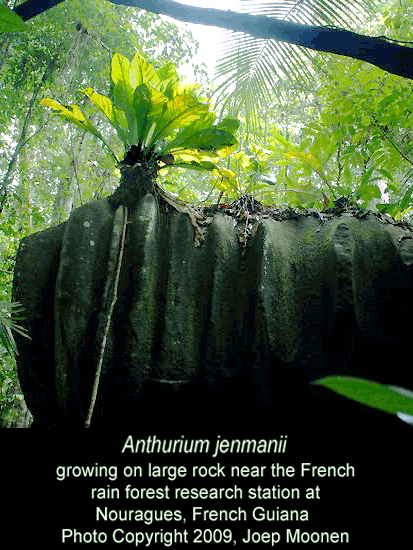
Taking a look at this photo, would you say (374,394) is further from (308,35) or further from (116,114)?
(116,114)

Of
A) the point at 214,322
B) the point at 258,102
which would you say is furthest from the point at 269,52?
the point at 214,322

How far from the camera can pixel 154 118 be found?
2326mm

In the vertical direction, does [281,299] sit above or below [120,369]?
above

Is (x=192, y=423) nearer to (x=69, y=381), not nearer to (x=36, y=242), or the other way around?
(x=69, y=381)

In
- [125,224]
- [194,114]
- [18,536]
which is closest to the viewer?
[18,536]

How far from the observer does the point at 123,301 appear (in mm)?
1945

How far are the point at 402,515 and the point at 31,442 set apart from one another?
48.1 inches

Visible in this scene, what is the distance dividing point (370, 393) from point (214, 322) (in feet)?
5.24

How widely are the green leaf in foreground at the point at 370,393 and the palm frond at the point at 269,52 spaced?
2397 millimetres

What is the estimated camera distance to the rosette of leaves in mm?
2291

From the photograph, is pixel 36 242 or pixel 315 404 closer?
pixel 315 404

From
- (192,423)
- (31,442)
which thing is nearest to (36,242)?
(31,442)

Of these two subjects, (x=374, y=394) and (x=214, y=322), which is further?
(x=214, y=322)

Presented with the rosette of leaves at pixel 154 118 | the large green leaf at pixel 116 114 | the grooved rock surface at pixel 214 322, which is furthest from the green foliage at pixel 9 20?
the large green leaf at pixel 116 114
